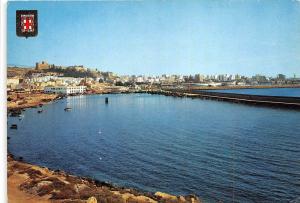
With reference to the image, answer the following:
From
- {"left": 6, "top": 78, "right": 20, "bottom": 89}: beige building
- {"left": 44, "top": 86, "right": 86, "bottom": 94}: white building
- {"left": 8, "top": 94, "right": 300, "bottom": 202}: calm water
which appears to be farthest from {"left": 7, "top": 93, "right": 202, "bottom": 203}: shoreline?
{"left": 44, "top": 86, "right": 86, "bottom": 94}: white building

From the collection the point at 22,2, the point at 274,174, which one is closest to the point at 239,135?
the point at 274,174

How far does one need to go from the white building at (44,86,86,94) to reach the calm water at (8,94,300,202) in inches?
9.8

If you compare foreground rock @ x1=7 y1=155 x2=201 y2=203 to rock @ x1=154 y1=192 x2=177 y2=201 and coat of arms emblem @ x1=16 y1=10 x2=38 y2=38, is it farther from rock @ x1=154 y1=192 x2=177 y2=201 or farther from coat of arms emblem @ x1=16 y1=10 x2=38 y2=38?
coat of arms emblem @ x1=16 y1=10 x2=38 y2=38

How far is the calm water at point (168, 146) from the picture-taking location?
7.74 m

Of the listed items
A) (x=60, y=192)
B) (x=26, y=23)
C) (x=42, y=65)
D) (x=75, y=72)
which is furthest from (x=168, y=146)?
(x=26, y=23)

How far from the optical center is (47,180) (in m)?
6.76

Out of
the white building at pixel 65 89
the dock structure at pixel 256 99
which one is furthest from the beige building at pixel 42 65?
the dock structure at pixel 256 99

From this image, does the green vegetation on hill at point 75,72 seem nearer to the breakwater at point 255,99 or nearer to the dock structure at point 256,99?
the breakwater at point 255,99

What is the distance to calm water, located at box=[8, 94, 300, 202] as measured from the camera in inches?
305

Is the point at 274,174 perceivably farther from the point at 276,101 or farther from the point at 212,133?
the point at 276,101

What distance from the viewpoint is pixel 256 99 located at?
1755 cm

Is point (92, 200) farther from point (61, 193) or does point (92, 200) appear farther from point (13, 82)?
point (13, 82)

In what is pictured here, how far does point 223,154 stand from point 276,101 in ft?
28.6

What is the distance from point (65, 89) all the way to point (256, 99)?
409 inches
